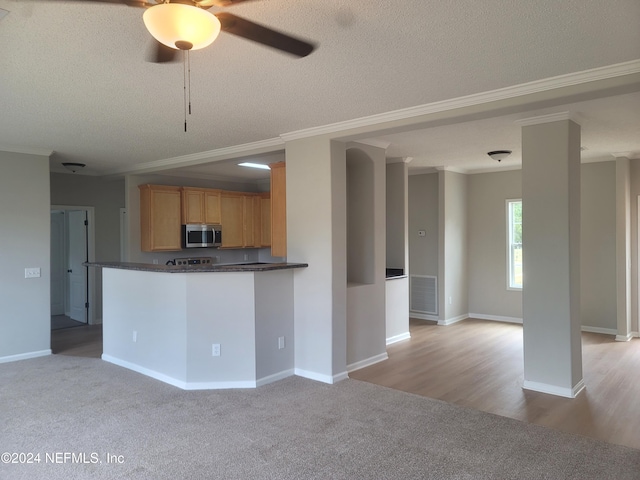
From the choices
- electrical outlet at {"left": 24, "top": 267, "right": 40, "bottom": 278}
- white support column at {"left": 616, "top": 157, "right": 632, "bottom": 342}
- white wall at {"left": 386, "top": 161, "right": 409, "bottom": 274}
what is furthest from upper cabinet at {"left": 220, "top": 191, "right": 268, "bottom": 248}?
white support column at {"left": 616, "top": 157, "right": 632, "bottom": 342}

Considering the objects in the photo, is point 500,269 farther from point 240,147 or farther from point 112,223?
point 112,223

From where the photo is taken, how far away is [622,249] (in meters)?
6.16

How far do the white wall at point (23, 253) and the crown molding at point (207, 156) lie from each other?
131 centimetres

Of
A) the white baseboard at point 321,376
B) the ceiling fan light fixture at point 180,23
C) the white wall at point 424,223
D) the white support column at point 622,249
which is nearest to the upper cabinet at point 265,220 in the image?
the white wall at point 424,223

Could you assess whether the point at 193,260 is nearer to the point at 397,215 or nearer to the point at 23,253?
the point at 23,253

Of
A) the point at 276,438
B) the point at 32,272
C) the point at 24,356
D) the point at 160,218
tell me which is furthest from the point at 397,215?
the point at 24,356

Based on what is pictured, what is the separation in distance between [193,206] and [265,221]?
1.44 m

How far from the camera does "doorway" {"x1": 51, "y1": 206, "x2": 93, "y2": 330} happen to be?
24.4ft

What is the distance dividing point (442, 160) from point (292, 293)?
3.24m

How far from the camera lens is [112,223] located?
7680 millimetres

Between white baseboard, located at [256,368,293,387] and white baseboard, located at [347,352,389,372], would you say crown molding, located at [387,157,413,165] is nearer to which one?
white baseboard, located at [347,352,389,372]

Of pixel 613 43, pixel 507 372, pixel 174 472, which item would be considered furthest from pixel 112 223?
pixel 613 43

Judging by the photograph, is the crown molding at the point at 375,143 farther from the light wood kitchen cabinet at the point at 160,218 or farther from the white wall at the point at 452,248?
the light wood kitchen cabinet at the point at 160,218

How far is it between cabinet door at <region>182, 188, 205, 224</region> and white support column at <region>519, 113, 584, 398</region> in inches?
195
